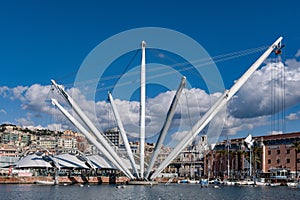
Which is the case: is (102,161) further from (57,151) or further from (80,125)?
(80,125)

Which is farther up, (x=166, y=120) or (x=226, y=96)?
(x=226, y=96)

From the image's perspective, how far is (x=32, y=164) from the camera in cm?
10394

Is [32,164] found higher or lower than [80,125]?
lower

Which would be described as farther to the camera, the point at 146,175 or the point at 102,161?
the point at 102,161

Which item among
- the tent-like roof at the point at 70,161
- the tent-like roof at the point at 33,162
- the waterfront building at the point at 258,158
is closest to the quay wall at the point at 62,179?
the tent-like roof at the point at 70,161

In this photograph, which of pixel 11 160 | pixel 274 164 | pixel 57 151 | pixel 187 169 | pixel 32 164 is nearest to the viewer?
pixel 32 164

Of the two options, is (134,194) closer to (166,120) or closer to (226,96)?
(166,120)

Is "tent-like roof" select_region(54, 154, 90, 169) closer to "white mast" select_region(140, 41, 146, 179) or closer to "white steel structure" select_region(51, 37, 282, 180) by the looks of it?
"white steel structure" select_region(51, 37, 282, 180)

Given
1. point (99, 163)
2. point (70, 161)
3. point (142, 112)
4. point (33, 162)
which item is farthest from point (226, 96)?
point (33, 162)

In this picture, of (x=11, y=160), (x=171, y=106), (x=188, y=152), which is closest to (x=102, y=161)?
(x=11, y=160)

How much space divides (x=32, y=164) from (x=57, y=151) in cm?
1621

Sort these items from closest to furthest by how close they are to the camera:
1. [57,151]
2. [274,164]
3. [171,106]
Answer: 1. [171,106]
2. [274,164]
3. [57,151]

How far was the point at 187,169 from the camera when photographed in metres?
170

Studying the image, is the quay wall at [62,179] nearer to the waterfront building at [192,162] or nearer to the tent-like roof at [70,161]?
the tent-like roof at [70,161]
